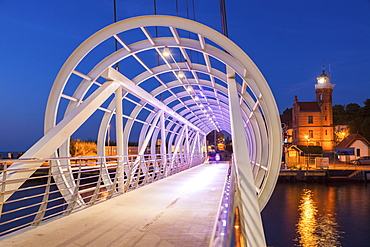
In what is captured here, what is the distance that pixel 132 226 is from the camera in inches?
269

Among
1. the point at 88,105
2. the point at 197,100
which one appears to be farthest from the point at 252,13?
the point at 88,105

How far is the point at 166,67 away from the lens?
1574 centimetres

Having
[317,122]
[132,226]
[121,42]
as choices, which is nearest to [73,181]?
[121,42]

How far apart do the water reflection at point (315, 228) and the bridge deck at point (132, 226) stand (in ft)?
46.7

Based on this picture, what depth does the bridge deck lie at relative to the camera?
5.70 m

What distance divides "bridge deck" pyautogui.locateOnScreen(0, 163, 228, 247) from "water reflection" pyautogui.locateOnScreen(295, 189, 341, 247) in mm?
14244

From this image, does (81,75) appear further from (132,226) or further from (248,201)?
(248,201)

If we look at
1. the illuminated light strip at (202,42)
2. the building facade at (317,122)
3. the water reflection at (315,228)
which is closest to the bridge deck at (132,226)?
the illuminated light strip at (202,42)

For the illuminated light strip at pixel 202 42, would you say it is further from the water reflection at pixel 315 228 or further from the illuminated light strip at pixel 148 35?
the water reflection at pixel 315 228

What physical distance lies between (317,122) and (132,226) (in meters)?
67.3

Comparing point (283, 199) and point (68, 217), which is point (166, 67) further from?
point (283, 199)

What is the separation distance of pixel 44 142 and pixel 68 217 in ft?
6.31

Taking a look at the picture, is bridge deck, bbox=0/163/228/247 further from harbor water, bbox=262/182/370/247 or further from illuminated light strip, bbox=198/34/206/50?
harbor water, bbox=262/182/370/247

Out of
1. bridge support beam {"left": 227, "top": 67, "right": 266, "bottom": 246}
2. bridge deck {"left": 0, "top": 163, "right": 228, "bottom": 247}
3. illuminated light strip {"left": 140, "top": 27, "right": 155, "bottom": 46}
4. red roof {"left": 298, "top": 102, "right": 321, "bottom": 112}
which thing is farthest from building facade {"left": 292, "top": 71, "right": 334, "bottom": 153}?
bridge support beam {"left": 227, "top": 67, "right": 266, "bottom": 246}
